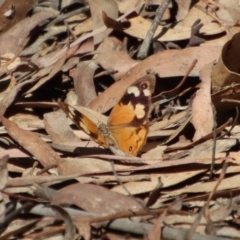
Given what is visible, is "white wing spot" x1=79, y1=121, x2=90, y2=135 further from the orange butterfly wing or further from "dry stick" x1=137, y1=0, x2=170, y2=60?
"dry stick" x1=137, y1=0, x2=170, y2=60

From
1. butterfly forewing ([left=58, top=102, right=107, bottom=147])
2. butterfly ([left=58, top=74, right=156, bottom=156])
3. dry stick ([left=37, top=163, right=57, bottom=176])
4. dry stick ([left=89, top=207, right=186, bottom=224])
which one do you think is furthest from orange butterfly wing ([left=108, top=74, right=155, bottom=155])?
dry stick ([left=89, top=207, right=186, bottom=224])

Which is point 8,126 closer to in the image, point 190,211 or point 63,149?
point 63,149

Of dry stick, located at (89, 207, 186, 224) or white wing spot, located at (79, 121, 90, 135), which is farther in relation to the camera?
white wing spot, located at (79, 121, 90, 135)

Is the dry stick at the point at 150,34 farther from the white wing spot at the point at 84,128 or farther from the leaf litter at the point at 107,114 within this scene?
the white wing spot at the point at 84,128

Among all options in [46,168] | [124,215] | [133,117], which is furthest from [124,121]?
[124,215]

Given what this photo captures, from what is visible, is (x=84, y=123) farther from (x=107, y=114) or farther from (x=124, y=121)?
(x=107, y=114)

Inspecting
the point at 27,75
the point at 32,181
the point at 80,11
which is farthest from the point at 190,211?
the point at 80,11

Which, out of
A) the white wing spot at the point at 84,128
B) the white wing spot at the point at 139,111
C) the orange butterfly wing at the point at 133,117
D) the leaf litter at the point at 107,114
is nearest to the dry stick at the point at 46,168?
the leaf litter at the point at 107,114
